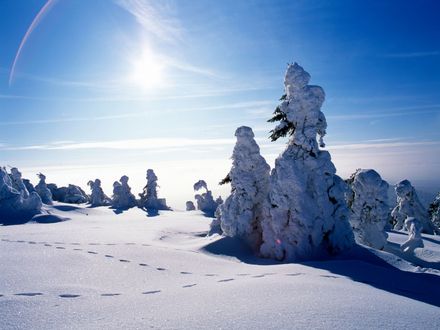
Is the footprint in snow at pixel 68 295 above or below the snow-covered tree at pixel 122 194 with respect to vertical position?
below

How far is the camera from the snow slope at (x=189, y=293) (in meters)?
6.27

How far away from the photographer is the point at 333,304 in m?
7.03

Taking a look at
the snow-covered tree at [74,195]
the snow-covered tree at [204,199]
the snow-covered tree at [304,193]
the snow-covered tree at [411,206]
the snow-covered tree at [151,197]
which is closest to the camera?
the snow-covered tree at [304,193]

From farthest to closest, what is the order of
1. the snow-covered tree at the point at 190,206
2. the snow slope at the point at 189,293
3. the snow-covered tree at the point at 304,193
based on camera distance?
the snow-covered tree at the point at 190,206
the snow-covered tree at the point at 304,193
the snow slope at the point at 189,293

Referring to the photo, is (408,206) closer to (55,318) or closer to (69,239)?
(69,239)

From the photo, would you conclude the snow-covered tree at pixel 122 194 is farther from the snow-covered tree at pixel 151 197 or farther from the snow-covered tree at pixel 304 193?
the snow-covered tree at pixel 304 193

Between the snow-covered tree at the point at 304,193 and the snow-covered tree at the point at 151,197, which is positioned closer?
the snow-covered tree at the point at 304,193

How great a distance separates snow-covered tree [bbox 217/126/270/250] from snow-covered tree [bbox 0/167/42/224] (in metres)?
22.6

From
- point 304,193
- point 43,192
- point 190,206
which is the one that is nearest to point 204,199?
point 190,206

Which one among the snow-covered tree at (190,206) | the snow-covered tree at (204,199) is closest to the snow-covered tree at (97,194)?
the snow-covered tree at (190,206)

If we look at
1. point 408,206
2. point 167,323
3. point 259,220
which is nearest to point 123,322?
point 167,323

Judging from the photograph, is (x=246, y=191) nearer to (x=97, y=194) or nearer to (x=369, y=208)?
(x=369, y=208)

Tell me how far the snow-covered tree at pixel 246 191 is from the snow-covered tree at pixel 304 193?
185 cm

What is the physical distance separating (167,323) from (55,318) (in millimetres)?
2352
